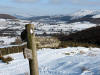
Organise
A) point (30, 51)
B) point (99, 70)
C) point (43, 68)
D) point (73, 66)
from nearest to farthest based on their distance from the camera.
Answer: point (30, 51)
point (99, 70)
point (73, 66)
point (43, 68)

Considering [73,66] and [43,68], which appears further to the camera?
[43,68]

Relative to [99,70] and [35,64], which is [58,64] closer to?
[99,70]

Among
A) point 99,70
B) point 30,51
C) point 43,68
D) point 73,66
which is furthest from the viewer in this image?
point 43,68

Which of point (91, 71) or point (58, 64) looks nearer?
point (91, 71)

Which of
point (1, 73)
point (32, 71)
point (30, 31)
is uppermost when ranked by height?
point (30, 31)

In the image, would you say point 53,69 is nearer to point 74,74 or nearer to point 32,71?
point 74,74

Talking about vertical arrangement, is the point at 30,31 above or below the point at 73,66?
above

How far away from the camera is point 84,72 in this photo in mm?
7215

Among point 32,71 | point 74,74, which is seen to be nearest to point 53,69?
point 74,74

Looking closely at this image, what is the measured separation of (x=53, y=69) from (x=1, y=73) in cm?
231

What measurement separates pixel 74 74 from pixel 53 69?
1.28 metres

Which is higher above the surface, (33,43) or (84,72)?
(33,43)

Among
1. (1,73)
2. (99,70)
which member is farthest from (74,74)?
(1,73)

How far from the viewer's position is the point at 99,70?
714 cm
